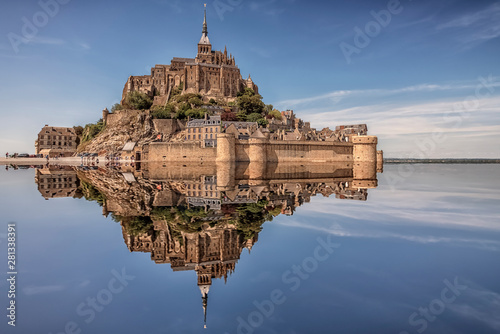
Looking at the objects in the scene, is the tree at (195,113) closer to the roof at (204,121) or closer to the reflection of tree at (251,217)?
the roof at (204,121)

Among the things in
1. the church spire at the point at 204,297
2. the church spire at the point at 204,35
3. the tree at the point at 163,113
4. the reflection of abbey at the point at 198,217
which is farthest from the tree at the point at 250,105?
the church spire at the point at 204,297

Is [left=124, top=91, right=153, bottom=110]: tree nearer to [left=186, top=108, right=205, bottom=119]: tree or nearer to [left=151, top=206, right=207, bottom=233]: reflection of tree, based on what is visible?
[left=186, top=108, right=205, bottom=119]: tree

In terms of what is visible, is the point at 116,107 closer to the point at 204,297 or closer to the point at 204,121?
the point at 204,121

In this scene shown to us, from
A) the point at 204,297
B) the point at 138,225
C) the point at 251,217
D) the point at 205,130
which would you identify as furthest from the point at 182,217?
the point at 205,130

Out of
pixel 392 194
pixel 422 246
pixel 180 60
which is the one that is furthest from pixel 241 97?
pixel 422 246

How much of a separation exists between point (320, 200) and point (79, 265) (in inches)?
392

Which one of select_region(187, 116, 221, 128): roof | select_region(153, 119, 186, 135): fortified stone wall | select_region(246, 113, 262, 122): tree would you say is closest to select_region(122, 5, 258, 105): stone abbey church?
select_region(246, 113, 262, 122): tree

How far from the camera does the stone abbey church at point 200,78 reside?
5509 centimetres

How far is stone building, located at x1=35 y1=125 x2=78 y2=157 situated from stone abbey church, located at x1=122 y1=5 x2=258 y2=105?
40.1 feet

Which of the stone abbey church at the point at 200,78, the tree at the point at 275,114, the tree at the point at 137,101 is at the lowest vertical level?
the tree at the point at 275,114

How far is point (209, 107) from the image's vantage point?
49.7m

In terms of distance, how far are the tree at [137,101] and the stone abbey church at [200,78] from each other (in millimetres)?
1600

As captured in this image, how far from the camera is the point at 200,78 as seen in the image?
182ft

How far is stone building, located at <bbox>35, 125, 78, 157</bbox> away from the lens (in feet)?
202
